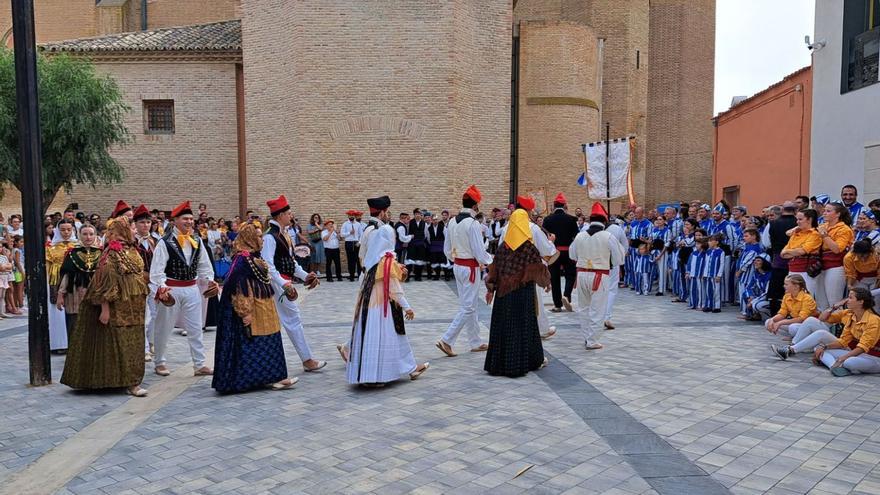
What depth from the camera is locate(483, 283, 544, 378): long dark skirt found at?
698 centimetres

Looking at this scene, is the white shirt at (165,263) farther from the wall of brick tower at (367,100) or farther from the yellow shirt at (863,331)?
the wall of brick tower at (367,100)

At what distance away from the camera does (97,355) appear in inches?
254

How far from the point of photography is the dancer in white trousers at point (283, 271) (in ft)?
22.4

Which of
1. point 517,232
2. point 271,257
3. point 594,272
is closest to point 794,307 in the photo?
point 594,272

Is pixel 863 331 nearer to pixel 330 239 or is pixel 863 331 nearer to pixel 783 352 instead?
pixel 783 352

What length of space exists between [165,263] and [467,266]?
3.45 metres

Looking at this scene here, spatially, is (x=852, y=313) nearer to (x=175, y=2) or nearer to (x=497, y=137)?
(x=497, y=137)

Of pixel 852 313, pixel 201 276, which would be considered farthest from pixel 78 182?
pixel 852 313

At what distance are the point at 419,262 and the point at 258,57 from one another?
26.8ft

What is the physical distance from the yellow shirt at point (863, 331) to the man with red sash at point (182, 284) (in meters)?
6.75

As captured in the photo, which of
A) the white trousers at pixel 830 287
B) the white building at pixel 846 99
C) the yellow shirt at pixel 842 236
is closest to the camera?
the yellow shirt at pixel 842 236

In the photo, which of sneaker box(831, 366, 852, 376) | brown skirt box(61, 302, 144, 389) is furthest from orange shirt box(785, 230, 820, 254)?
brown skirt box(61, 302, 144, 389)

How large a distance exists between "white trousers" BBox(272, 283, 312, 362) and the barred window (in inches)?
714

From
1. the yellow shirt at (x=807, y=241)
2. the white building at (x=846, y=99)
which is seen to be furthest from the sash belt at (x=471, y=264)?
the white building at (x=846, y=99)
